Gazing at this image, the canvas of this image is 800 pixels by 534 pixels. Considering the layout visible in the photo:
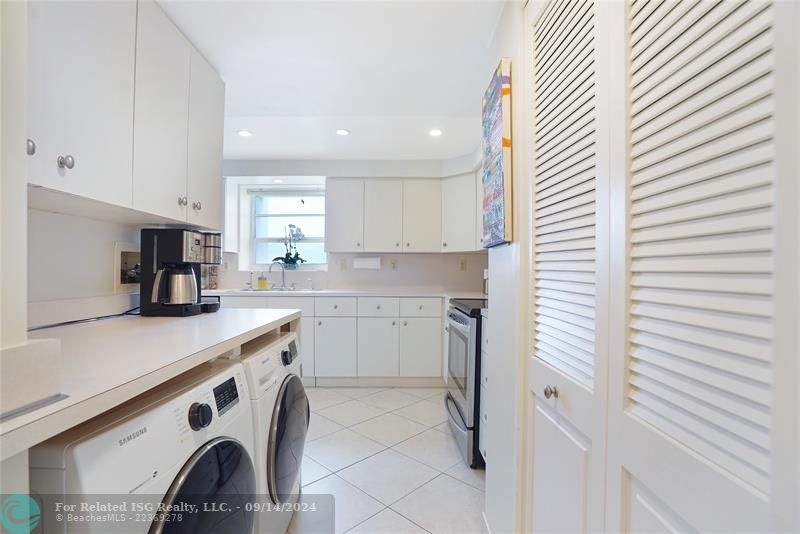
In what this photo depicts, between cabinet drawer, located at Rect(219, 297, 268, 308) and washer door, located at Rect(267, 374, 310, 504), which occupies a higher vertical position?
cabinet drawer, located at Rect(219, 297, 268, 308)

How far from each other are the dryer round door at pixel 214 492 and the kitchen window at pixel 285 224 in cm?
304

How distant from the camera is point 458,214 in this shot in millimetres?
3371

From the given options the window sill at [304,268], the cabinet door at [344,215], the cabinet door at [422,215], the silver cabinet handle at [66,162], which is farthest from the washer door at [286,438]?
the window sill at [304,268]

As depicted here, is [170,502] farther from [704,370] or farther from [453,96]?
[453,96]

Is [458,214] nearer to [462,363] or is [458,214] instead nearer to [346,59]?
[462,363]

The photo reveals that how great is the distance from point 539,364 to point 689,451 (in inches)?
19.8

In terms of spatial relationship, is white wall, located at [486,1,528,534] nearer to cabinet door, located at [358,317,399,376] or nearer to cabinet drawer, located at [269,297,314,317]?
cabinet door, located at [358,317,399,376]

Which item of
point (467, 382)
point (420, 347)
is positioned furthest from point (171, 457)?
point (420, 347)

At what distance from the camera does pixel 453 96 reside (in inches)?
77.7

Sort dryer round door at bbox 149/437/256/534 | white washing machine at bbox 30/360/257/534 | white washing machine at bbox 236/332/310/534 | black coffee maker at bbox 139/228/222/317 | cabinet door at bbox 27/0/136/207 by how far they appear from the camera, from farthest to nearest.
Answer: black coffee maker at bbox 139/228/222/317 < white washing machine at bbox 236/332/310/534 < cabinet door at bbox 27/0/136/207 < dryer round door at bbox 149/437/256/534 < white washing machine at bbox 30/360/257/534

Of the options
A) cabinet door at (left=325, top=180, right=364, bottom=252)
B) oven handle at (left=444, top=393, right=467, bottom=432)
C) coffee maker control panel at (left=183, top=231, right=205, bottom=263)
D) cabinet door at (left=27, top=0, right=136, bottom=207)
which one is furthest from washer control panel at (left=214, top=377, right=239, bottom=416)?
cabinet door at (left=325, top=180, right=364, bottom=252)

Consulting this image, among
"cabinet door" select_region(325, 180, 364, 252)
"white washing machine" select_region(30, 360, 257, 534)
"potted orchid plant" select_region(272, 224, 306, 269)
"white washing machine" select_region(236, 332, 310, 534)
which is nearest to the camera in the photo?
"white washing machine" select_region(30, 360, 257, 534)

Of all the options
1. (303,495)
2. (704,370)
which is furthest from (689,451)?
(303,495)

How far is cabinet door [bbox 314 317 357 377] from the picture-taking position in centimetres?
325
